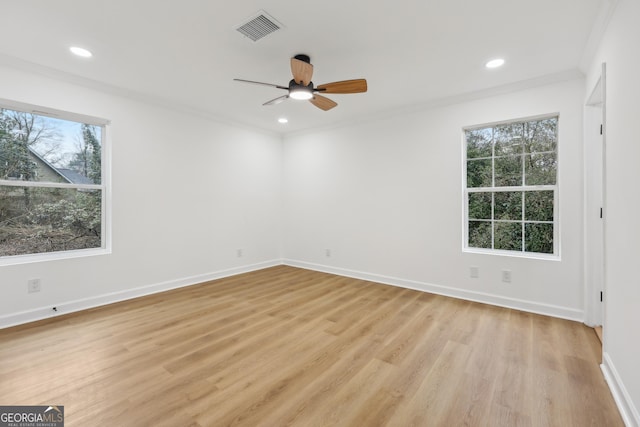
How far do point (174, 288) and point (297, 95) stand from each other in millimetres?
3206

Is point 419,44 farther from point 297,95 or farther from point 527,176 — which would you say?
point 527,176

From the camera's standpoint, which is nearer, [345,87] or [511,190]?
[345,87]

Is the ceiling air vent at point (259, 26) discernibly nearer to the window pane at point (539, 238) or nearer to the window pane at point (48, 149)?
the window pane at point (48, 149)

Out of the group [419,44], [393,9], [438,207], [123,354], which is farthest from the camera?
[438,207]

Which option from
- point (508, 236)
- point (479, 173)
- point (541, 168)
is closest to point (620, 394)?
point (508, 236)

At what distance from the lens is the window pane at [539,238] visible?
3.29 meters

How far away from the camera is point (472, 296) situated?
11.8 ft

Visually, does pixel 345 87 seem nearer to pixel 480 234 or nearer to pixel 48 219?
pixel 480 234

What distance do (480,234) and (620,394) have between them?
220 cm

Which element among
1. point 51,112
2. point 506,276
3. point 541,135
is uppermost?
point 51,112

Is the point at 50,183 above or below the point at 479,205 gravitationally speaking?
above

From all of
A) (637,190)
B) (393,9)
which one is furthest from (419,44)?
(637,190)

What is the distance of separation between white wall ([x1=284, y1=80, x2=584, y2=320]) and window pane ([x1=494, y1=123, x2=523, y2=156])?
19 cm

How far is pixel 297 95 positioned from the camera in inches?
108
